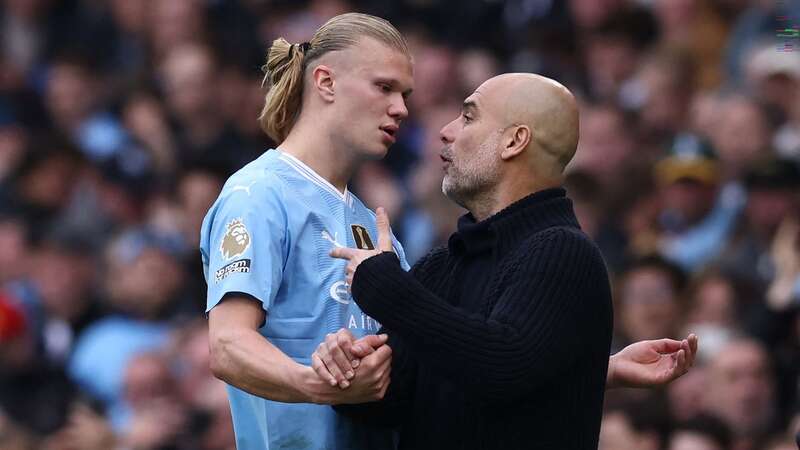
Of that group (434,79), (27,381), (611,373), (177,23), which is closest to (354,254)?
(611,373)

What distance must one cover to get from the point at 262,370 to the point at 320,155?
0.82 meters

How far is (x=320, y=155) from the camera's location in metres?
4.95

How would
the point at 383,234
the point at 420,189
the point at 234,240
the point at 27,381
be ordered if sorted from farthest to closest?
the point at 420,189
the point at 27,381
the point at 234,240
the point at 383,234

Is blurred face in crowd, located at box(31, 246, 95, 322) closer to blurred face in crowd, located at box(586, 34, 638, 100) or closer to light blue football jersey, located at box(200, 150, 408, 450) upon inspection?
blurred face in crowd, located at box(586, 34, 638, 100)

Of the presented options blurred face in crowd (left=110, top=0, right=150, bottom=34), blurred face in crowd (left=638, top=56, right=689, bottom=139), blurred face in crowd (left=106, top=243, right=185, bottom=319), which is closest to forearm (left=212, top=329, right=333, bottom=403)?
blurred face in crowd (left=106, top=243, right=185, bottom=319)

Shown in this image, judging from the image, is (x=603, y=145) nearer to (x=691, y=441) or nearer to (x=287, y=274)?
(x=691, y=441)

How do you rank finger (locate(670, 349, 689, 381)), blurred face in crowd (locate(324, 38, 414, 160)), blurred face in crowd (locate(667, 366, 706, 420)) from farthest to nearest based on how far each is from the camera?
1. blurred face in crowd (locate(667, 366, 706, 420))
2. blurred face in crowd (locate(324, 38, 414, 160))
3. finger (locate(670, 349, 689, 381))

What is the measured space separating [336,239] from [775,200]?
318 cm

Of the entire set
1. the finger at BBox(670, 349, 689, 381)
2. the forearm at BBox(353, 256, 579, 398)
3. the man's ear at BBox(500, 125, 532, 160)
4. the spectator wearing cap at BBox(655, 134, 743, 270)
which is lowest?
the forearm at BBox(353, 256, 579, 398)

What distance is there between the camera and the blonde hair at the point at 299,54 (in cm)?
499

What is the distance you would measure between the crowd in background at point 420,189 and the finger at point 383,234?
1.99 m

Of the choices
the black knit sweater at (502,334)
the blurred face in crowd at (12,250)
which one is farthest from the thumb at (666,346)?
the blurred face in crowd at (12,250)

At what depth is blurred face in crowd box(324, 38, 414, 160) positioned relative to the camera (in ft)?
16.1

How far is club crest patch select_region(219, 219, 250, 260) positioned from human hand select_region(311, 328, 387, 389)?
0.44 m
